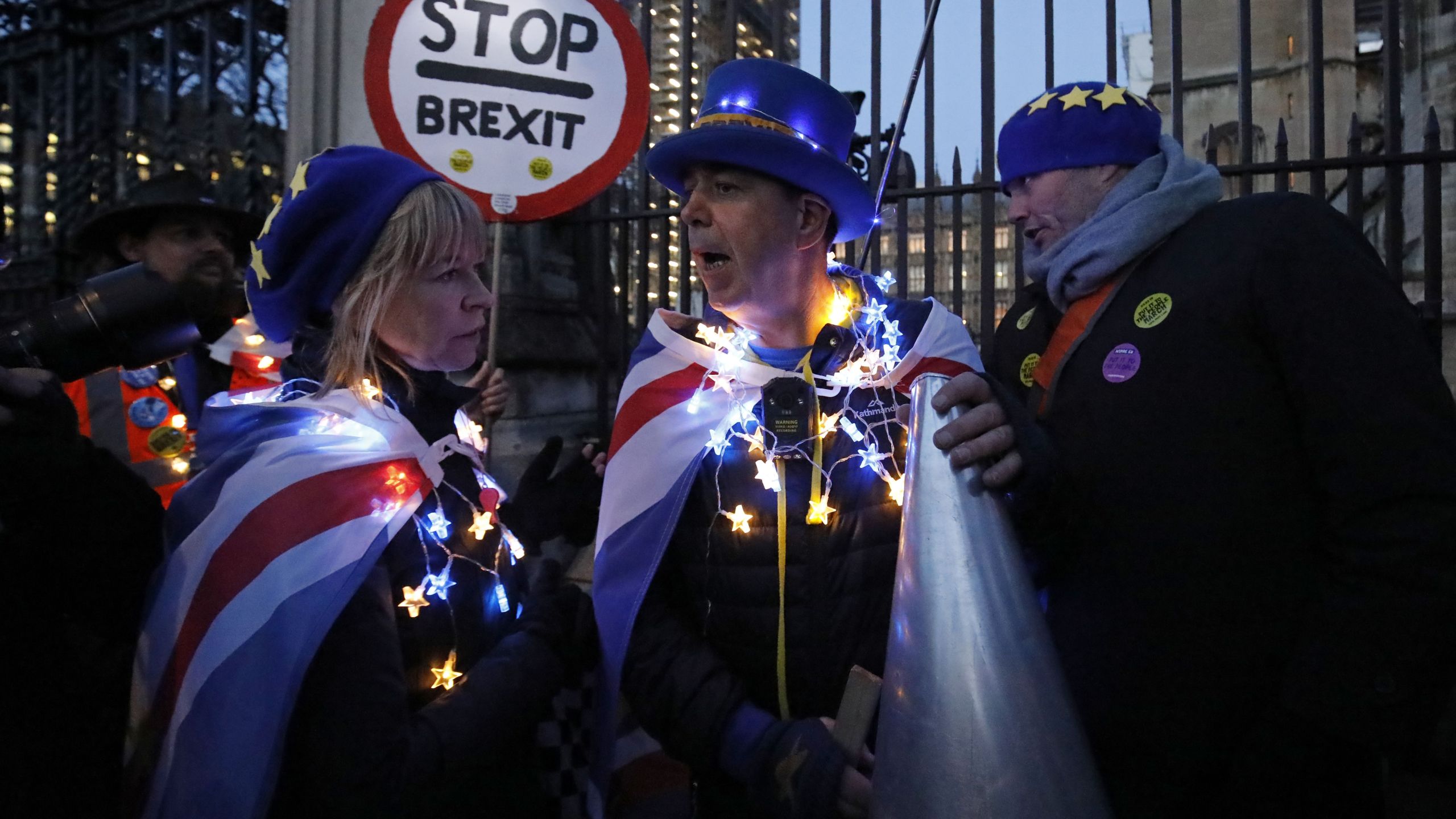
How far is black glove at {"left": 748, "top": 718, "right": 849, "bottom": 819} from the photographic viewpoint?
136 cm

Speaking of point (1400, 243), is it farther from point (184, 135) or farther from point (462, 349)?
point (184, 135)

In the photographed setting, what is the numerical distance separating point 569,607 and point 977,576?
1.10 m

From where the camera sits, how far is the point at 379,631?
1.44m

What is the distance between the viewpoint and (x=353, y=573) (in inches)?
57.4

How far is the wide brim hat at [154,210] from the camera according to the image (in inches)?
135

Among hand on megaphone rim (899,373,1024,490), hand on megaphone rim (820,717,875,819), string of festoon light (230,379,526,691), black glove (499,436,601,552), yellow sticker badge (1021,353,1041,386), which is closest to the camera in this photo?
hand on megaphone rim (899,373,1024,490)

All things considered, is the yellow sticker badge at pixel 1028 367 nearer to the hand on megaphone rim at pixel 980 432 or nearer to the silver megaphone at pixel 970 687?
the hand on megaphone rim at pixel 980 432

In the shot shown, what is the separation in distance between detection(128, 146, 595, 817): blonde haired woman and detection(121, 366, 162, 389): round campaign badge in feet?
5.98

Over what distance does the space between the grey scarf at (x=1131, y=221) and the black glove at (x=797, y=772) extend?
3.79ft

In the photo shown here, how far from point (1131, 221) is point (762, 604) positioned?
1.16m

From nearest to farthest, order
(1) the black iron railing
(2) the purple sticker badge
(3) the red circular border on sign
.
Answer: (2) the purple sticker badge
(3) the red circular border on sign
(1) the black iron railing

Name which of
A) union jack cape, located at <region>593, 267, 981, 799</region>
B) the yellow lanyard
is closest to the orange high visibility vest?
union jack cape, located at <region>593, 267, 981, 799</region>

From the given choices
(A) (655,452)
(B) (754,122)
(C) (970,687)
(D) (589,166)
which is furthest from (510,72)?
(C) (970,687)

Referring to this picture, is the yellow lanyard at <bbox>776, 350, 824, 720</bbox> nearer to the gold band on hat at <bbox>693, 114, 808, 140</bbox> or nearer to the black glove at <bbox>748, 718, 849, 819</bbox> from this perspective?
the black glove at <bbox>748, 718, 849, 819</bbox>
